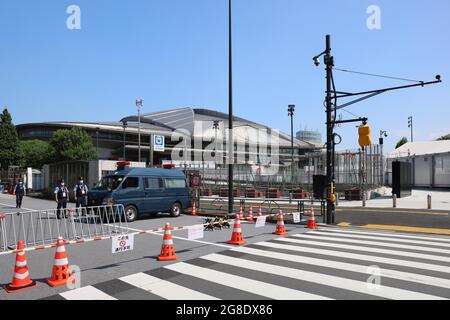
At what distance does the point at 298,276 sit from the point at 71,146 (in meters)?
69.0

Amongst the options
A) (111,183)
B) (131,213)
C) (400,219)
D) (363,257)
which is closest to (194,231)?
(363,257)

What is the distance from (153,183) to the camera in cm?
1644

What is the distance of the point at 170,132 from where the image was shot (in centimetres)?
11269

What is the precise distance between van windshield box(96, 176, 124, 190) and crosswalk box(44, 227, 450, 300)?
26.0 feet

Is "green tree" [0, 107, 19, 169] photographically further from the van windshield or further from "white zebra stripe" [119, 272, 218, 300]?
"white zebra stripe" [119, 272, 218, 300]

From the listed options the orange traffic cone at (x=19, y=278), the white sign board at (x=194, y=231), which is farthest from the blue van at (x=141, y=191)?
the orange traffic cone at (x=19, y=278)

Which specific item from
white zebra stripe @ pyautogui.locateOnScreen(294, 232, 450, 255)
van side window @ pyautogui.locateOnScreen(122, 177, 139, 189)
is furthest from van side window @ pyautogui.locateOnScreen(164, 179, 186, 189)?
white zebra stripe @ pyautogui.locateOnScreen(294, 232, 450, 255)

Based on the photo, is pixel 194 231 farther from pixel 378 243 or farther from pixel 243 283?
pixel 378 243

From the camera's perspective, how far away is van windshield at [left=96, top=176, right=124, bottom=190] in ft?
50.1

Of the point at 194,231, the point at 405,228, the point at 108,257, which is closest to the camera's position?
the point at 108,257

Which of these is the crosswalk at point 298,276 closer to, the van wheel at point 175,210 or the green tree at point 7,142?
the van wheel at point 175,210

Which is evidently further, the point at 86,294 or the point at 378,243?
the point at 378,243
